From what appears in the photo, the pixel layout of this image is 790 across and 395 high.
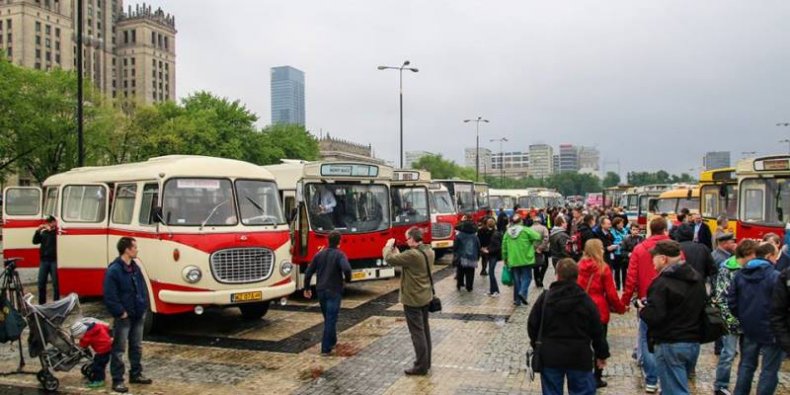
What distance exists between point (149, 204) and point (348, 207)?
4.98 m

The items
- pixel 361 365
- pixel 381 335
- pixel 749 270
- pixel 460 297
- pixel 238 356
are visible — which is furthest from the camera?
pixel 460 297

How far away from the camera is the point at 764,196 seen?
14.4 meters

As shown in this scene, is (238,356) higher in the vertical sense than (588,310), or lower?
lower

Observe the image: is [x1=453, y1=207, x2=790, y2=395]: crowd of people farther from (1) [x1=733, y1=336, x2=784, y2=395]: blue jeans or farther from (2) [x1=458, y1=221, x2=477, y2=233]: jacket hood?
(2) [x1=458, y1=221, x2=477, y2=233]: jacket hood

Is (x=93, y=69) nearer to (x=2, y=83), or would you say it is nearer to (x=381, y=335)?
(x=2, y=83)

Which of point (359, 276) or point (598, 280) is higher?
point (598, 280)

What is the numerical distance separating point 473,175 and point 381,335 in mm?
108771

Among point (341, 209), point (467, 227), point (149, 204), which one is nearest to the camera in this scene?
point (149, 204)

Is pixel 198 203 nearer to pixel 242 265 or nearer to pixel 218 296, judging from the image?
pixel 242 265

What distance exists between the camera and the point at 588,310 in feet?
18.3

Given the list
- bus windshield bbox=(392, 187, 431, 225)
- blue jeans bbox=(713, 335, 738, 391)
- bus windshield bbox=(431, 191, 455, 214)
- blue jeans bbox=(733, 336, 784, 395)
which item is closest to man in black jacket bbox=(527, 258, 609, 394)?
blue jeans bbox=(733, 336, 784, 395)

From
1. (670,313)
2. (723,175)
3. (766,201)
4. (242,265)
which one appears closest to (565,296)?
(670,313)

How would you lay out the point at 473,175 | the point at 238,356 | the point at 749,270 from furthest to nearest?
the point at 473,175 < the point at 238,356 < the point at 749,270

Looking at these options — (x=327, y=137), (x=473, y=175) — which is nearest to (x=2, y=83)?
(x=473, y=175)
